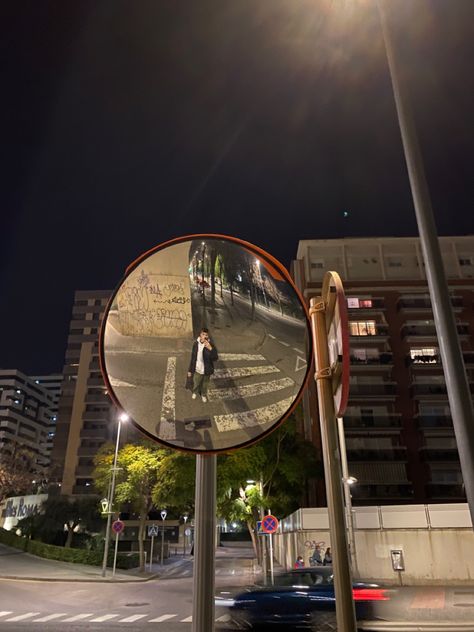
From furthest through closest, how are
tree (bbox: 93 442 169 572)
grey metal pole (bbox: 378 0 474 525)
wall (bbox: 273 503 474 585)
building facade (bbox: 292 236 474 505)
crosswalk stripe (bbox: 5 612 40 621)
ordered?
building facade (bbox: 292 236 474 505)
tree (bbox: 93 442 169 572)
wall (bbox: 273 503 474 585)
crosswalk stripe (bbox: 5 612 40 621)
grey metal pole (bbox: 378 0 474 525)

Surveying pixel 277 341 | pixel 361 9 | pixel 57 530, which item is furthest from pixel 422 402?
pixel 277 341

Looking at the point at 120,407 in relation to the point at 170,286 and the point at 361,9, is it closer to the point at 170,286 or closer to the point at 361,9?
the point at 170,286

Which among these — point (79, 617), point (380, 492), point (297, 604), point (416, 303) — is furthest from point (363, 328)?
point (297, 604)

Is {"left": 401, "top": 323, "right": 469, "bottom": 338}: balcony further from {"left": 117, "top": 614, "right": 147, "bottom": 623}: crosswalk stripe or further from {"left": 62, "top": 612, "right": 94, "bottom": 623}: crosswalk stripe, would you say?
{"left": 62, "top": 612, "right": 94, "bottom": 623}: crosswalk stripe

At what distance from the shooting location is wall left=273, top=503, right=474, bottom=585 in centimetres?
2006

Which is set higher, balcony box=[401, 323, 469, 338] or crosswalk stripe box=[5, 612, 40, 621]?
balcony box=[401, 323, 469, 338]

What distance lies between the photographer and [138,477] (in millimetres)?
30203

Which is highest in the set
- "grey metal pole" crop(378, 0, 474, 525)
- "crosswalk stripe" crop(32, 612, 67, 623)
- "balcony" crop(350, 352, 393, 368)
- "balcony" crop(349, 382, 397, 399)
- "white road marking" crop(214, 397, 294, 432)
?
"balcony" crop(350, 352, 393, 368)

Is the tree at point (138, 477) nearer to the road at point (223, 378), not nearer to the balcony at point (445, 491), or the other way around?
the balcony at point (445, 491)

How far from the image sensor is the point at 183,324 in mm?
2082

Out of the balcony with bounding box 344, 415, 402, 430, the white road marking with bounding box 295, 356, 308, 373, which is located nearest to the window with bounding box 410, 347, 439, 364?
the balcony with bounding box 344, 415, 402, 430

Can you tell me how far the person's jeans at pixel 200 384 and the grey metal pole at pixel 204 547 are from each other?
10.3 inches

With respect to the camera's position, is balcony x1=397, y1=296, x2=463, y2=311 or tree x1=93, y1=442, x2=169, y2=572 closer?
tree x1=93, y1=442, x2=169, y2=572

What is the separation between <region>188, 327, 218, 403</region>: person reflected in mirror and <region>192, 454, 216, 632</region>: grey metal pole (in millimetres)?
278
